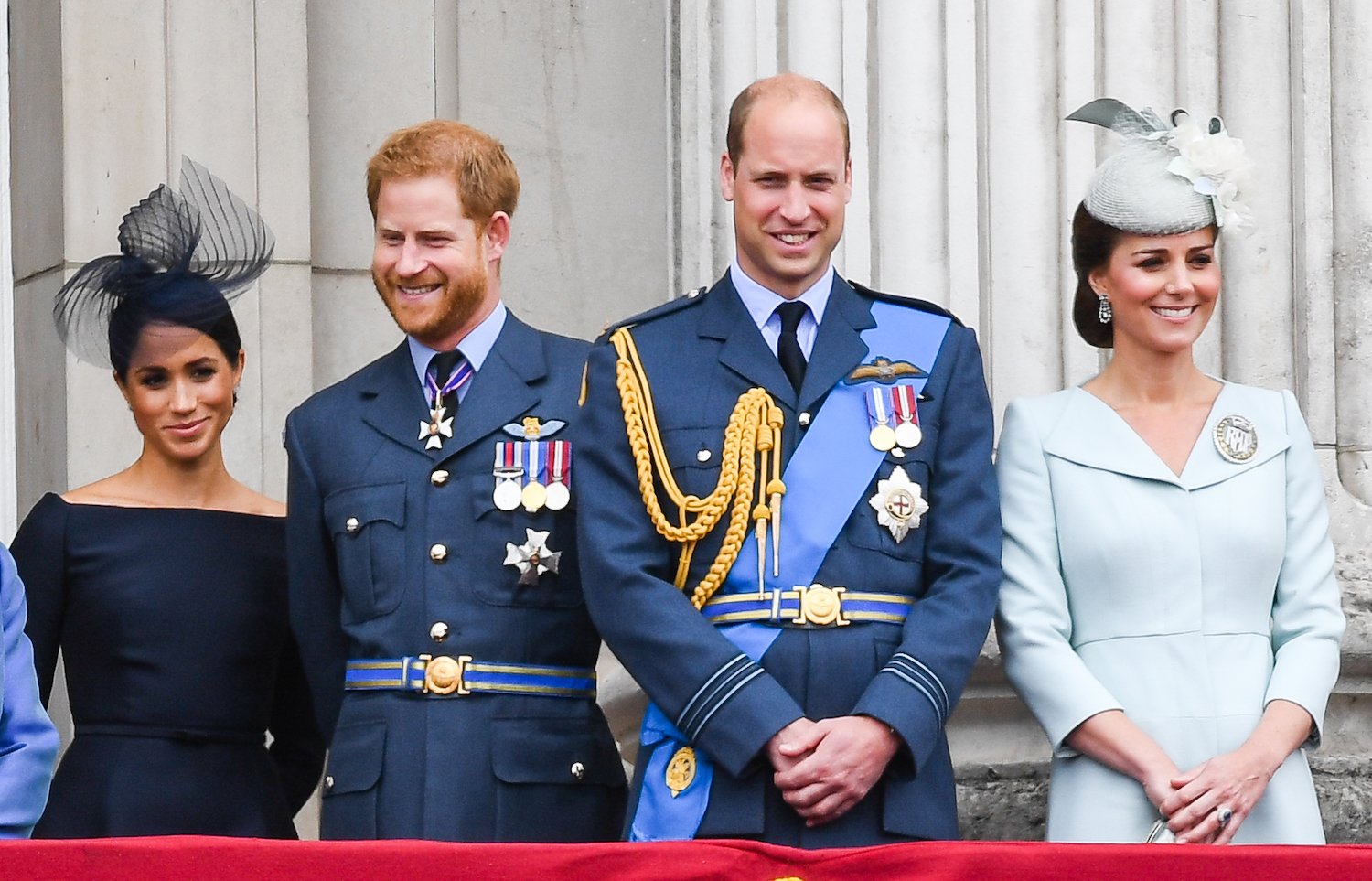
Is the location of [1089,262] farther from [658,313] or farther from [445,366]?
[445,366]

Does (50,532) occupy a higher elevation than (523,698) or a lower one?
higher

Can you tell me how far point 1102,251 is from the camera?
3.87m

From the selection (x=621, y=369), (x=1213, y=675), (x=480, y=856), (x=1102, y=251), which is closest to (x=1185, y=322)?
(x=1102, y=251)

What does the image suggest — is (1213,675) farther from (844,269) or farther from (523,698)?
(844,269)

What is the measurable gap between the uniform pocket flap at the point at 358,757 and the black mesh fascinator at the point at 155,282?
77 centimetres

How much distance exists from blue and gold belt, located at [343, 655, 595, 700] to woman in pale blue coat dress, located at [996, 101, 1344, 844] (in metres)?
0.70

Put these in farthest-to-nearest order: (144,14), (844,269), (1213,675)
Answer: (144,14) < (844,269) < (1213,675)

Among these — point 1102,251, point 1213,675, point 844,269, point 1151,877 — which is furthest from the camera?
point 844,269

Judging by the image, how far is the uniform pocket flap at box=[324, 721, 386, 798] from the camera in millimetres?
3738

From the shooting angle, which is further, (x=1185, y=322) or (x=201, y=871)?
(x=1185, y=322)

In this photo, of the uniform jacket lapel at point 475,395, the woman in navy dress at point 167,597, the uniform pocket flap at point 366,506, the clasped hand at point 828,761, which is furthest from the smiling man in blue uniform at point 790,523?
the woman in navy dress at point 167,597

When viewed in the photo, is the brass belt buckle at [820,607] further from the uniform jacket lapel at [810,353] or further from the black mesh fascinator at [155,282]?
the black mesh fascinator at [155,282]

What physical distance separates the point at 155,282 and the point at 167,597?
549 mm

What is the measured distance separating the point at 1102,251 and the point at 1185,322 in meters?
0.17
